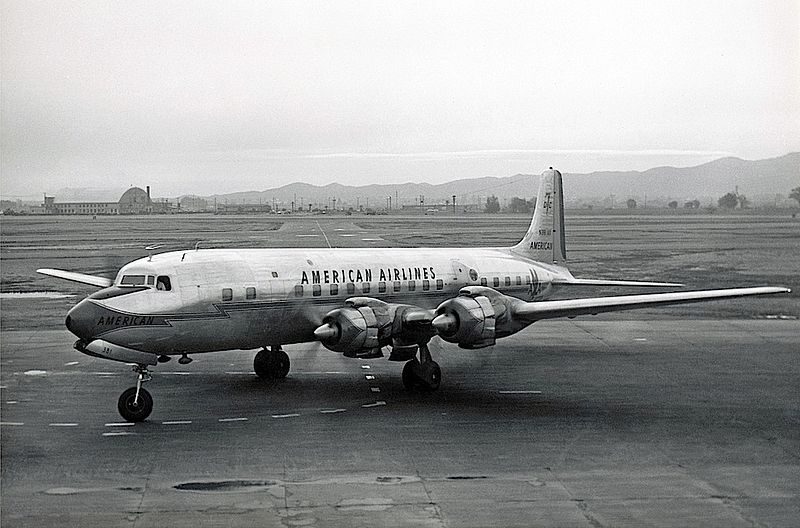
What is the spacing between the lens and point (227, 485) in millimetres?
9969

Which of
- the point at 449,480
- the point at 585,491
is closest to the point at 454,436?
the point at 449,480

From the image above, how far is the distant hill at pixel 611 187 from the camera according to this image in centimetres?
2408

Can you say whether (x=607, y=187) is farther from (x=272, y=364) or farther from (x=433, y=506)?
(x=433, y=506)

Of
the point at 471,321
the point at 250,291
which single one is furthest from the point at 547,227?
the point at 250,291

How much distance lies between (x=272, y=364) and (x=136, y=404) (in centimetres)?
400

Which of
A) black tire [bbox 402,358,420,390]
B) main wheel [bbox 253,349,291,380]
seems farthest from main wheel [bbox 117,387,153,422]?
black tire [bbox 402,358,420,390]

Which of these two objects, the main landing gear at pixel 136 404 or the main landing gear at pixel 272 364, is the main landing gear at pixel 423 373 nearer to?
the main landing gear at pixel 272 364

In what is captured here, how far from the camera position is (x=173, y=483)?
32.9ft

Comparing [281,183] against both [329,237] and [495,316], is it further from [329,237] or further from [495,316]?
[495,316]

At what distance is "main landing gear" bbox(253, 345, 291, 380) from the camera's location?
54.8 ft

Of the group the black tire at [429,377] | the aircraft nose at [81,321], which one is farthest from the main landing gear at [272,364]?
the aircraft nose at [81,321]

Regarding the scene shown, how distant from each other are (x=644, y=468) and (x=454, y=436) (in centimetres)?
296

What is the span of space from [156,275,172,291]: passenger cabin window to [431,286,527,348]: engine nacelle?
4683mm

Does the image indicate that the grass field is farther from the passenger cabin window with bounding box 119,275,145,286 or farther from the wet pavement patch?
the wet pavement patch
